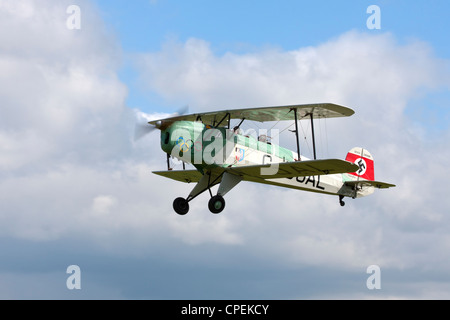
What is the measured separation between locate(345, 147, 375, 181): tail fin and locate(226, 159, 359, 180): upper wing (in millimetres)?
6587

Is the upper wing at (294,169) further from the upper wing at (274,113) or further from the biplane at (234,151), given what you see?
the upper wing at (274,113)

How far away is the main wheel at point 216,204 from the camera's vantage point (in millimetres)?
19906

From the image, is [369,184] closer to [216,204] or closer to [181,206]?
[216,204]

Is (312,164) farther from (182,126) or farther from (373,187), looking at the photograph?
(373,187)

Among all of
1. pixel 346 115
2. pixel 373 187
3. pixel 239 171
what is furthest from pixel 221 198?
pixel 373 187

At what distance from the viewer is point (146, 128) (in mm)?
20375

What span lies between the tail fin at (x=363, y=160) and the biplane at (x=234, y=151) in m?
5.46

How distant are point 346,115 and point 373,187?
19.5ft

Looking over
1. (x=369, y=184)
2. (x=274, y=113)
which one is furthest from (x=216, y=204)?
(x=369, y=184)

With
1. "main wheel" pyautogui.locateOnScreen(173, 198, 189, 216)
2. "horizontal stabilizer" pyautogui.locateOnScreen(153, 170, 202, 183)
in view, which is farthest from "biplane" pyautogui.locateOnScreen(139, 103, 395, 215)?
"horizontal stabilizer" pyautogui.locateOnScreen(153, 170, 202, 183)

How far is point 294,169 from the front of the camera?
65.3 ft

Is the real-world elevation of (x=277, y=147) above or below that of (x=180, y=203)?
above

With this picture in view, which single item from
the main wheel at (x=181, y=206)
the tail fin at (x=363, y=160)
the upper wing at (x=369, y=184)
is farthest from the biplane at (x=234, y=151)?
the tail fin at (x=363, y=160)

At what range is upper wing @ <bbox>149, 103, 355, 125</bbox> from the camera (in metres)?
19.6
